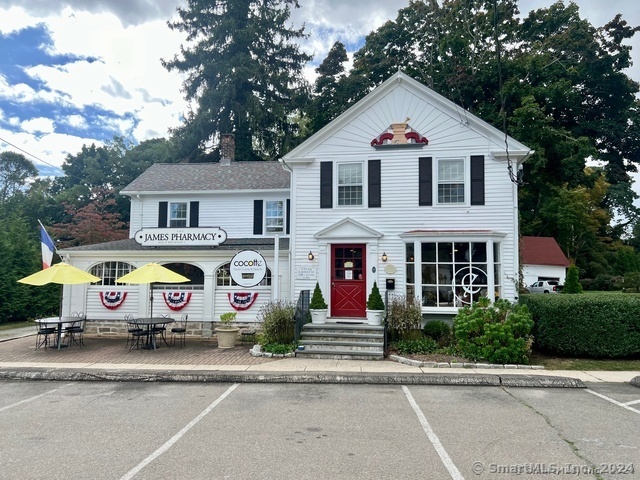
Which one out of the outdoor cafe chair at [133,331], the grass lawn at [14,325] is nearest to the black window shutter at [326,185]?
the outdoor cafe chair at [133,331]

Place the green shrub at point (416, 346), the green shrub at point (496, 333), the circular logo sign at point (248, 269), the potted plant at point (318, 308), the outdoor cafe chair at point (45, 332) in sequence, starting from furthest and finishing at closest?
the circular logo sign at point (248, 269), the potted plant at point (318, 308), the outdoor cafe chair at point (45, 332), the green shrub at point (416, 346), the green shrub at point (496, 333)

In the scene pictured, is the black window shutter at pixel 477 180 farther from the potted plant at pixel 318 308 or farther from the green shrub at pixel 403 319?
the potted plant at pixel 318 308

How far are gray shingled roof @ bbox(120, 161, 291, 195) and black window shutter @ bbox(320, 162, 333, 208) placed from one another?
3112 mm

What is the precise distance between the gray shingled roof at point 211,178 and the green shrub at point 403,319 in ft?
23.2

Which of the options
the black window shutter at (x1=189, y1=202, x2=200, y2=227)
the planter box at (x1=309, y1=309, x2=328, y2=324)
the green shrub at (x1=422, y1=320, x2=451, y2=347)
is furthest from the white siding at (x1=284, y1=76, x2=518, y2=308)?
the black window shutter at (x1=189, y1=202, x2=200, y2=227)

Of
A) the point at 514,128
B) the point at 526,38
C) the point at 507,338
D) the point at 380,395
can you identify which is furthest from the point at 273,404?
the point at 526,38

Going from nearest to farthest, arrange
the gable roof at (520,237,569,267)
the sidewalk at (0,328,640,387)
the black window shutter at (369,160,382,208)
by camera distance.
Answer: the sidewalk at (0,328,640,387) → the black window shutter at (369,160,382,208) → the gable roof at (520,237,569,267)

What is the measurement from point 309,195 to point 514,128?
15.1 m

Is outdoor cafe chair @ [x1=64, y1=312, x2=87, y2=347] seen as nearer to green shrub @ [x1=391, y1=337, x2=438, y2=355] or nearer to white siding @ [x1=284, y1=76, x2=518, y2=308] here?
white siding @ [x1=284, y1=76, x2=518, y2=308]

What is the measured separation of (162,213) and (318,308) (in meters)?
8.68

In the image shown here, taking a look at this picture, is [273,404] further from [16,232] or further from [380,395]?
[16,232]

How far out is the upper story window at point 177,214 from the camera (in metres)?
16.6

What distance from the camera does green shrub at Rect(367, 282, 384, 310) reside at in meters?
11.3

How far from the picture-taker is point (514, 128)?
22406 mm
